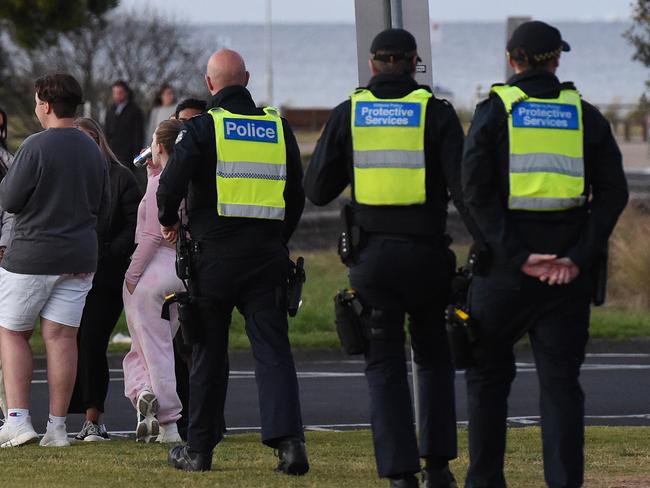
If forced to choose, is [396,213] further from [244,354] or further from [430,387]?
[244,354]

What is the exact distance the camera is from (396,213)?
671 centimetres

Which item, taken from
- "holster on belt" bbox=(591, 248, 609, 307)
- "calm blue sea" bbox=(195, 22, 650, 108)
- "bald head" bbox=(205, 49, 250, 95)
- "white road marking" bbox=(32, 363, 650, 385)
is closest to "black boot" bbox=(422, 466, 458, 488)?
"holster on belt" bbox=(591, 248, 609, 307)

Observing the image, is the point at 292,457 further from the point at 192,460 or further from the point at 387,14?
the point at 387,14

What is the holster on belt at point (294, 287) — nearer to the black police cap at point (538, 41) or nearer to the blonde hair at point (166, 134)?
the blonde hair at point (166, 134)

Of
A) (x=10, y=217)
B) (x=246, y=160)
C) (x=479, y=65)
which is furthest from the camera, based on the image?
(x=479, y=65)

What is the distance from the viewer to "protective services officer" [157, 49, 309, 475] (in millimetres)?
7391

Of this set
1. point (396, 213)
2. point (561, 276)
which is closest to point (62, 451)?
point (396, 213)

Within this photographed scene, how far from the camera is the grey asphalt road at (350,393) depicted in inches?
426

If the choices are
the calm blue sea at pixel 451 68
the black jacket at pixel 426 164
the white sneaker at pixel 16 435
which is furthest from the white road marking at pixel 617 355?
the calm blue sea at pixel 451 68

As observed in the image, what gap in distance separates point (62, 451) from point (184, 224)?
1.44 metres

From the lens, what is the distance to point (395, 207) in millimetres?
6719

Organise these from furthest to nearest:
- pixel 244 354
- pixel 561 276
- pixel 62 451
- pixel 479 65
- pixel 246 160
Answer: pixel 479 65 < pixel 244 354 < pixel 62 451 < pixel 246 160 < pixel 561 276

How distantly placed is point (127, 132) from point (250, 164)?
43.4 ft

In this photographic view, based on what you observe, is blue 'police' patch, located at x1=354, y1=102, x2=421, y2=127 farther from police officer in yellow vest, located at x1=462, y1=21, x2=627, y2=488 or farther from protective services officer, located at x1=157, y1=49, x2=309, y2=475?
protective services officer, located at x1=157, y1=49, x2=309, y2=475
